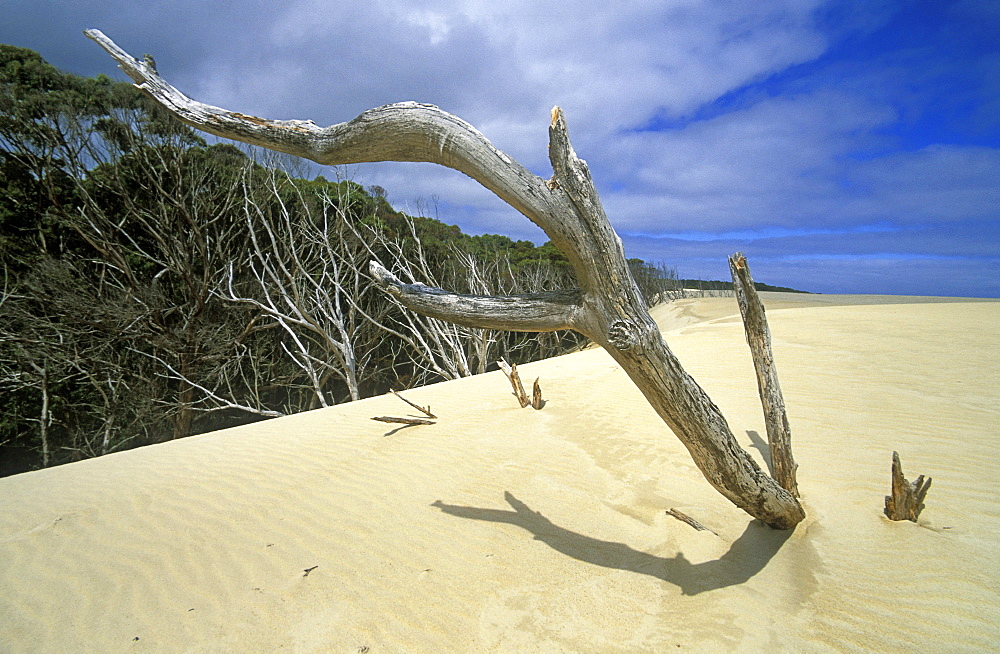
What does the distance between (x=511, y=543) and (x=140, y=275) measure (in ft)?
47.6

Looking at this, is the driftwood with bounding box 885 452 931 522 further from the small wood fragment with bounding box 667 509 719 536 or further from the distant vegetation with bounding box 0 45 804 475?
the distant vegetation with bounding box 0 45 804 475

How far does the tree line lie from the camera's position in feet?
34.2

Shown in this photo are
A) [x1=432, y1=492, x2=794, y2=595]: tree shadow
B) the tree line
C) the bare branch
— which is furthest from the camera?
the tree line

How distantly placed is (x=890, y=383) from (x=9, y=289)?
1683 cm

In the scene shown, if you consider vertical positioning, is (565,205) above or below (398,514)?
above

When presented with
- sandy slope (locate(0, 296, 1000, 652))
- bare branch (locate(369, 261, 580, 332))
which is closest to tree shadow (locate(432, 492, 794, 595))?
sandy slope (locate(0, 296, 1000, 652))

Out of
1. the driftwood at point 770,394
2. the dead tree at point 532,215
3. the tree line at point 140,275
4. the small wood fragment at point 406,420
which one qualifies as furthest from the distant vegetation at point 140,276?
the driftwood at point 770,394

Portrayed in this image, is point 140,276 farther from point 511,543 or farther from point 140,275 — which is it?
point 511,543

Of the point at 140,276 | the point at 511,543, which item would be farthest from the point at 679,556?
the point at 140,276

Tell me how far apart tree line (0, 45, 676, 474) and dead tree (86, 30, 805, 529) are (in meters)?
9.87

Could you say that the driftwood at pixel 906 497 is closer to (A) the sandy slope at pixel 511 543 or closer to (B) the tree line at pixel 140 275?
(A) the sandy slope at pixel 511 543

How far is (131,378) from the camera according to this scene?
12.1 m

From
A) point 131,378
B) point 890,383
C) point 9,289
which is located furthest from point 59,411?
point 890,383

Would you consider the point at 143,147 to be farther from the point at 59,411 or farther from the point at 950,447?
the point at 950,447
